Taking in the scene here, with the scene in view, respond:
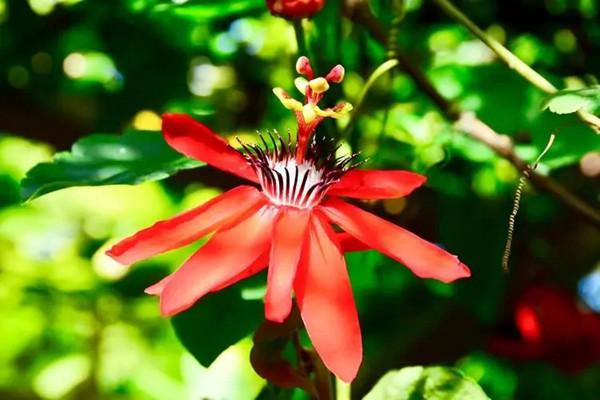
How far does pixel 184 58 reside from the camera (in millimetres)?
1346

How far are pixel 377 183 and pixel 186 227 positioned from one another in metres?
0.13

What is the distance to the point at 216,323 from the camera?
0.79m

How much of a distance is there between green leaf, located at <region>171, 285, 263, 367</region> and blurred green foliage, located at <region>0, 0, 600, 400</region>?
0.16 m

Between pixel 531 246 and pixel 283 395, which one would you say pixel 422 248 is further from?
pixel 531 246

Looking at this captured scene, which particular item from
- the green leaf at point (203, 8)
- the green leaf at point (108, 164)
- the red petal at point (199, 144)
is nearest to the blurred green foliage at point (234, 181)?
the green leaf at point (203, 8)

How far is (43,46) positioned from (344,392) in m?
0.87

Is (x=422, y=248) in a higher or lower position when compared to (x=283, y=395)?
higher

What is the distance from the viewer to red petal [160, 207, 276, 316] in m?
0.58

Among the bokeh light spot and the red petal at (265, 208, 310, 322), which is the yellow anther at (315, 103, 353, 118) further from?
the bokeh light spot

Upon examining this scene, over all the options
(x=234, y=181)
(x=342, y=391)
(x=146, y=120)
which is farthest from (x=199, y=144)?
(x=146, y=120)

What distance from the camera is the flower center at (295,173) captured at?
69cm

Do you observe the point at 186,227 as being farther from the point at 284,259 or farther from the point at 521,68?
the point at 521,68

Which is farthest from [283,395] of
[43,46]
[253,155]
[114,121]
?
[43,46]

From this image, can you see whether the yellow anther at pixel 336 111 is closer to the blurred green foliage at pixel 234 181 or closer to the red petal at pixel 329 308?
the red petal at pixel 329 308
